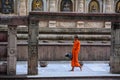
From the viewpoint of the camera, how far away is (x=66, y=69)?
65.4 feet

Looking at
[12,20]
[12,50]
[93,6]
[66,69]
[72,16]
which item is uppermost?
[93,6]

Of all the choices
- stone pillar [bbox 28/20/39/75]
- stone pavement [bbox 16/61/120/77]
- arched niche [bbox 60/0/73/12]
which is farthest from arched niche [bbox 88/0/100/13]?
stone pillar [bbox 28/20/39/75]

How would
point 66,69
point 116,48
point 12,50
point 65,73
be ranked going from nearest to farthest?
1. point 12,50
2. point 65,73
3. point 116,48
4. point 66,69

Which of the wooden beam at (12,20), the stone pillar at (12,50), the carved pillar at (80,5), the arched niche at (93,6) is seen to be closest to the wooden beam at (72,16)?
the wooden beam at (12,20)

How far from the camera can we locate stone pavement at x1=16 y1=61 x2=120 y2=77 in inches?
699

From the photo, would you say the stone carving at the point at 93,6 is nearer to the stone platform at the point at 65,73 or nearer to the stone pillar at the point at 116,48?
the stone platform at the point at 65,73

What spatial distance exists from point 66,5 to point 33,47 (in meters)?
14.4

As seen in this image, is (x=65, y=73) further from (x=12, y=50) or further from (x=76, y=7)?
(x=76, y=7)

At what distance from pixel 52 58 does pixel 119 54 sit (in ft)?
20.2

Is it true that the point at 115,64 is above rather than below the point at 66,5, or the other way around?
below

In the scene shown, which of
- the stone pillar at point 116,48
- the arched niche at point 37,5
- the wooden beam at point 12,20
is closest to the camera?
the wooden beam at point 12,20

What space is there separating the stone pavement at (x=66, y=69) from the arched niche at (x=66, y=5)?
29.9ft

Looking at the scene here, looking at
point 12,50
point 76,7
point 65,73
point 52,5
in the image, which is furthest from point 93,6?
point 12,50

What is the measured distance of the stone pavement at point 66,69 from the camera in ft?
58.3
